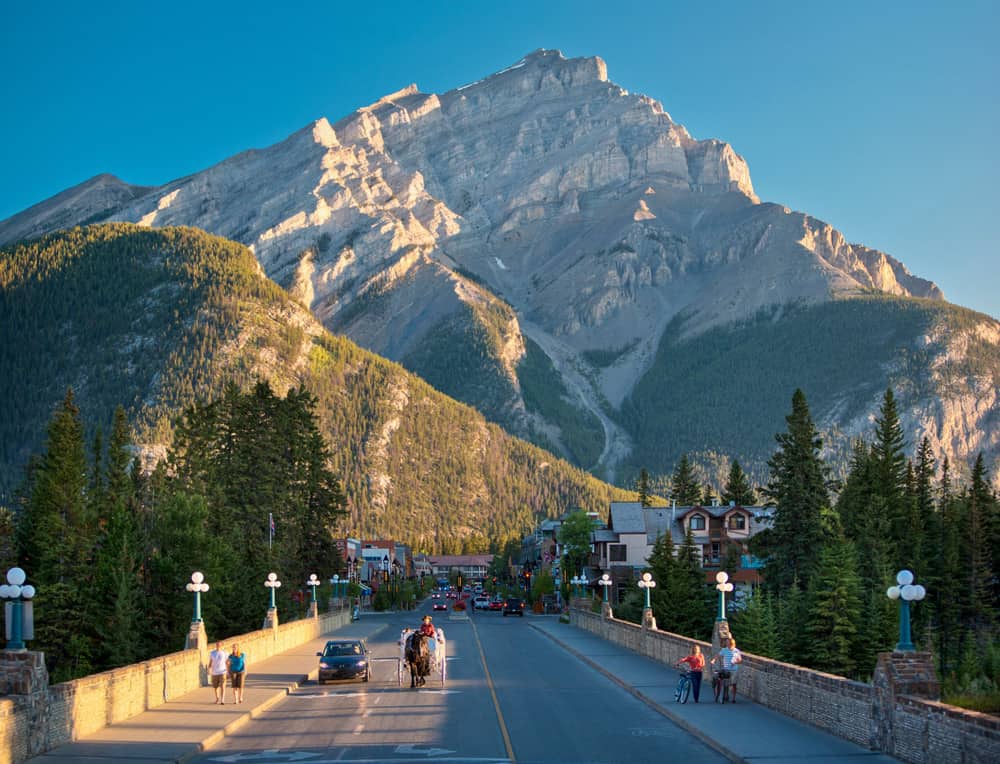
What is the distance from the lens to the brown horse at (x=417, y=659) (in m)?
36.1

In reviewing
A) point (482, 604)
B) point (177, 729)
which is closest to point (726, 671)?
point (177, 729)

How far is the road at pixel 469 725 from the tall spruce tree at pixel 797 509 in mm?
37925

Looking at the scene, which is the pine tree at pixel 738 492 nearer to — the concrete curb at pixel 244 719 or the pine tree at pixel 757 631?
the pine tree at pixel 757 631

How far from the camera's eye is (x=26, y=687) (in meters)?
21.3

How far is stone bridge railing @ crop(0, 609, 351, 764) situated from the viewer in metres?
21.0

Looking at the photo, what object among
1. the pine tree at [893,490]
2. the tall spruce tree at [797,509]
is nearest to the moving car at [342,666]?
the tall spruce tree at [797,509]

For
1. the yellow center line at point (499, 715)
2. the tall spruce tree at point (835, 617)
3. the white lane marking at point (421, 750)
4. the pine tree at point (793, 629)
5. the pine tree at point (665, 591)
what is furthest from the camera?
the pine tree at point (665, 591)

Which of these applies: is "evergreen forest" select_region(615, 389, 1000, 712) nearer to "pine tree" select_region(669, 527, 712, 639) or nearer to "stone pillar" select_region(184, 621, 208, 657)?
"pine tree" select_region(669, 527, 712, 639)

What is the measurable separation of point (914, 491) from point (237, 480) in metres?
57.3

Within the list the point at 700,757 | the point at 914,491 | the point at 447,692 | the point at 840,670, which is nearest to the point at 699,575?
the point at 840,670

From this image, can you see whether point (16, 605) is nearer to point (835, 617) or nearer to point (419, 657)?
point (419, 657)

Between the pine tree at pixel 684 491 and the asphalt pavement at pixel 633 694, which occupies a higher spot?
the pine tree at pixel 684 491

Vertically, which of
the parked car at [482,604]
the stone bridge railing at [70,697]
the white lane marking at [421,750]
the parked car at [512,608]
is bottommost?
the parked car at [482,604]

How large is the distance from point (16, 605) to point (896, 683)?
1736 cm
